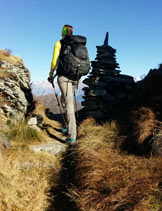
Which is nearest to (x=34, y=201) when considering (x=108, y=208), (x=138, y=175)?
(x=108, y=208)

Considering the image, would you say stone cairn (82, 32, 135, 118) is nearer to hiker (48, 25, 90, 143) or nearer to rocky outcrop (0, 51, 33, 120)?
hiker (48, 25, 90, 143)

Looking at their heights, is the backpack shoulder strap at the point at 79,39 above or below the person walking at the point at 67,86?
above

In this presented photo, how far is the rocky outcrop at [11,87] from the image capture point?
26.1ft

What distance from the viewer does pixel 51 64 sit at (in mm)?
6457

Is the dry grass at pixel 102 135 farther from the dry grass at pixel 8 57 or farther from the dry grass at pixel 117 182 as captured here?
the dry grass at pixel 8 57

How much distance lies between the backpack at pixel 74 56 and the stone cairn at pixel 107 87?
12.7 ft

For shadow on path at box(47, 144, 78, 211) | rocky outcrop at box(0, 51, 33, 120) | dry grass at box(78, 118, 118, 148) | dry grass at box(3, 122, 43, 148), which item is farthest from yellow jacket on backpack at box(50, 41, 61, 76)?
shadow on path at box(47, 144, 78, 211)

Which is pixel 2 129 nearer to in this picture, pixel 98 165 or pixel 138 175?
pixel 98 165

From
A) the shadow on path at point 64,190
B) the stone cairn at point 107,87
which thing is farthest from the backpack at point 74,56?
the stone cairn at point 107,87

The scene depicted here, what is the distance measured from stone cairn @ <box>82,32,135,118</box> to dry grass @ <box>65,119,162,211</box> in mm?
5191

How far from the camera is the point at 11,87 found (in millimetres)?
8484

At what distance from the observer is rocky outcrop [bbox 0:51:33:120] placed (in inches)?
314

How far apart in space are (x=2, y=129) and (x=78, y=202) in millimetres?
4123

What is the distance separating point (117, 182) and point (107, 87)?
7.88 m
